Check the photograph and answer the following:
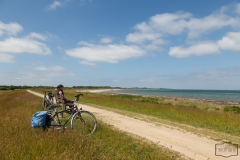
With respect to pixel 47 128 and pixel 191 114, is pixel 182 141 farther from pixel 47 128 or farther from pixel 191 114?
pixel 191 114

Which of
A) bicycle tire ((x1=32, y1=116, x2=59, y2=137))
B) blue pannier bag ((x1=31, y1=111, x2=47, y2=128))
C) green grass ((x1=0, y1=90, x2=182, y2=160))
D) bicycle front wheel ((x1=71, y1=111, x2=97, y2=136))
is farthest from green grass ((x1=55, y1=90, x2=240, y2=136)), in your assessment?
blue pannier bag ((x1=31, y1=111, x2=47, y2=128))

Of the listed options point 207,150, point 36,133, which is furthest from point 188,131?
point 36,133

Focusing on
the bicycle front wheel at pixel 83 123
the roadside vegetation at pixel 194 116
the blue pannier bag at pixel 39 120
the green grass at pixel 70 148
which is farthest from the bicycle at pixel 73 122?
the roadside vegetation at pixel 194 116

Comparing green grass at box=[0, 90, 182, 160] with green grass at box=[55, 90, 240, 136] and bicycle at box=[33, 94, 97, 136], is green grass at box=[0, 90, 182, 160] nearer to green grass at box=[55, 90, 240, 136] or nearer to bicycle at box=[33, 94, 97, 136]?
bicycle at box=[33, 94, 97, 136]

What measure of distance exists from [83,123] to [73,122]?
0.46 m

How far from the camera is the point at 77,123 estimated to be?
27.8ft

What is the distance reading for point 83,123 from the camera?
28.2 ft

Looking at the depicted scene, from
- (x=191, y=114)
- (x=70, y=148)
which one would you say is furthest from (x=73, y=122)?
(x=191, y=114)

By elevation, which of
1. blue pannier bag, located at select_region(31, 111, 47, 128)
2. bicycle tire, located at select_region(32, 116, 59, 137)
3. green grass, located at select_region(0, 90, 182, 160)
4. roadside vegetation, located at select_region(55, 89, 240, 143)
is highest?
blue pannier bag, located at select_region(31, 111, 47, 128)

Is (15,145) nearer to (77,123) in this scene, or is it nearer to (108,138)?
(77,123)

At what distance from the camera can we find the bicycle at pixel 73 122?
7707 millimetres

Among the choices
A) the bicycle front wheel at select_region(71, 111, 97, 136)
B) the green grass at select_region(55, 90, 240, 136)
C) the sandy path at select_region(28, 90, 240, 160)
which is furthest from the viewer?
the green grass at select_region(55, 90, 240, 136)

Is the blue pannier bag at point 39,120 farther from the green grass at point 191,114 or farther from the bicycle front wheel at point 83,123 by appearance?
the green grass at point 191,114

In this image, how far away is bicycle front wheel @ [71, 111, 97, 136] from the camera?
27.5 feet
